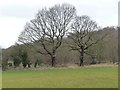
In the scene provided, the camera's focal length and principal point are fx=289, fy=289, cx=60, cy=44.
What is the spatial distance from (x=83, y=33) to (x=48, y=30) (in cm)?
650

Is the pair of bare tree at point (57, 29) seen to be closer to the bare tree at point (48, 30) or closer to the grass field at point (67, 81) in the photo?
the bare tree at point (48, 30)

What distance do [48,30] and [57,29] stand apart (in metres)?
1.58

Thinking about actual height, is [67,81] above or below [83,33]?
below

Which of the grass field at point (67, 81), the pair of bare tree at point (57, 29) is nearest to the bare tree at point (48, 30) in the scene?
the pair of bare tree at point (57, 29)

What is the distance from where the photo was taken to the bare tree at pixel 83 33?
50.8 meters

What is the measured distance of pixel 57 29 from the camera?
163 feet

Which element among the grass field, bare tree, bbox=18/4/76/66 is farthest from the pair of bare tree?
the grass field

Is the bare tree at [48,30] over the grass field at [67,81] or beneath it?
over

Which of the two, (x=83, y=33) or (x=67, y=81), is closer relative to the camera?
(x=67, y=81)

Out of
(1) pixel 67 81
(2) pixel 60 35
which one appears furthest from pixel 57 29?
(1) pixel 67 81

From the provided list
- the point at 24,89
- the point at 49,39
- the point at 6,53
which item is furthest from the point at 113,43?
the point at 24,89

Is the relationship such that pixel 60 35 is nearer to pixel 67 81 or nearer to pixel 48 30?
pixel 48 30

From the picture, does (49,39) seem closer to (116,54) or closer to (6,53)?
(6,53)

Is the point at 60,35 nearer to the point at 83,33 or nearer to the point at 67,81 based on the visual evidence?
the point at 83,33
